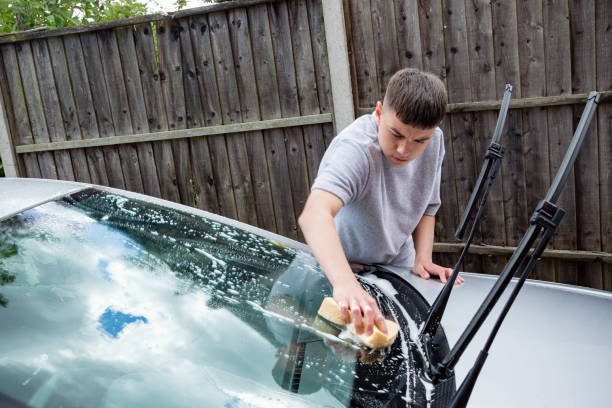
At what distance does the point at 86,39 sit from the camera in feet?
14.2

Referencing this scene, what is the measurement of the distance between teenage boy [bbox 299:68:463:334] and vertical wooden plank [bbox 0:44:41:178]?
3576 mm

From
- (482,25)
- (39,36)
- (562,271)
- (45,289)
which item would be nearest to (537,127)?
(482,25)

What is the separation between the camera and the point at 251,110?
4137 mm

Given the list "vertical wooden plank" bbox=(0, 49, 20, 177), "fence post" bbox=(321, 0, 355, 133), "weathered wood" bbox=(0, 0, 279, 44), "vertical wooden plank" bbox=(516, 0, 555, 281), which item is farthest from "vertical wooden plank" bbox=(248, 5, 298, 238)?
"vertical wooden plank" bbox=(0, 49, 20, 177)

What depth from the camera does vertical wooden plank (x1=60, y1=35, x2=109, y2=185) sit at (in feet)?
14.4

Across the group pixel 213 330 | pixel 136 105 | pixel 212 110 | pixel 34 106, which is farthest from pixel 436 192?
pixel 34 106

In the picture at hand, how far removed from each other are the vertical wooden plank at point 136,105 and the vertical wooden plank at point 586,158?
3.07 meters

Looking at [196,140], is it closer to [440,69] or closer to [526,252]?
[440,69]

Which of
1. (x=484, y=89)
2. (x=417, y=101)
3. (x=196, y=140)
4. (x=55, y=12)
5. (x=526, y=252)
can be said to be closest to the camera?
(x=526, y=252)

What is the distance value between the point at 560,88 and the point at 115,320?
310cm

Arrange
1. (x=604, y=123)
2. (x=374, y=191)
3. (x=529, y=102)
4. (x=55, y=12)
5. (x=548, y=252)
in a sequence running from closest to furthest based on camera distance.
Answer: (x=374, y=191), (x=604, y=123), (x=529, y=102), (x=548, y=252), (x=55, y=12)

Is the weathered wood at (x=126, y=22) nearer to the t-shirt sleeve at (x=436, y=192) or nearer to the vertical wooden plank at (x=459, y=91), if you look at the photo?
the vertical wooden plank at (x=459, y=91)

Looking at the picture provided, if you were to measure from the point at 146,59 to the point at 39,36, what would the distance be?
0.91m

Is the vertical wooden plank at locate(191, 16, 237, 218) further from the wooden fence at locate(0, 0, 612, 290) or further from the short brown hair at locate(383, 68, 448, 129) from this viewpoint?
the short brown hair at locate(383, 68, 448, 129)
